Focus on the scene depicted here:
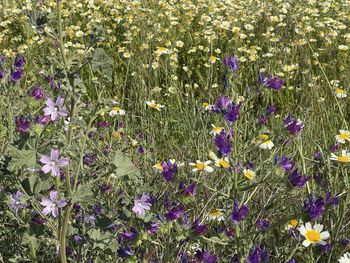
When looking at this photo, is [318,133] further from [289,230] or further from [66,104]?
[66,104]

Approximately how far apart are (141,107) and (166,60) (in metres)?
0.56

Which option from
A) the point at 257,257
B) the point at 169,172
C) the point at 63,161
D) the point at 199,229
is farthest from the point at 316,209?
the point at 63,161

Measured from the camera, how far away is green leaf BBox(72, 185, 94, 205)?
139cm

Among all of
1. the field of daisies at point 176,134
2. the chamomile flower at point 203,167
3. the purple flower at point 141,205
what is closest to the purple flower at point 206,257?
the field of daisies at point 176,134

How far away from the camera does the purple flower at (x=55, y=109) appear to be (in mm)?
1416

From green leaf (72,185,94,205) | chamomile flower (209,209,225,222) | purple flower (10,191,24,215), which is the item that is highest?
green leaf (72,185,94,205)

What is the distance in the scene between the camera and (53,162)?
137cm

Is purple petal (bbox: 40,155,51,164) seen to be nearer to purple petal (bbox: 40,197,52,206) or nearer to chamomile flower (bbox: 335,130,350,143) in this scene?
purple petal (bbox: 40,197,52,206)

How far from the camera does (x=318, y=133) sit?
2.94m

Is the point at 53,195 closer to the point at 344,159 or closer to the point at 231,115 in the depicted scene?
the point at 231,115

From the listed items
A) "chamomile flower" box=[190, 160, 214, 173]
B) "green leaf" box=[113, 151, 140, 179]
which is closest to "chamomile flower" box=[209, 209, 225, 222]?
"chamomile flower" box=[190, 160, 214, 173]

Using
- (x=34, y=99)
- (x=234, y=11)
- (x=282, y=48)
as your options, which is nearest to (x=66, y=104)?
(x=34, y=99)

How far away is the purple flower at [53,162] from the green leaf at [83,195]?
8 centimetres

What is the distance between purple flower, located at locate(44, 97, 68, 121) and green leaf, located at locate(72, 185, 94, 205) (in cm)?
19
